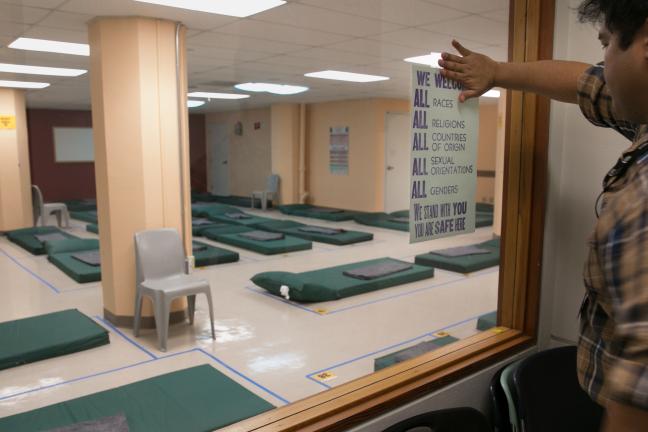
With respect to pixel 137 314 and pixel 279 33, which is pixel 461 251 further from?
pixel 137 314

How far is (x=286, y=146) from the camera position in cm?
1181

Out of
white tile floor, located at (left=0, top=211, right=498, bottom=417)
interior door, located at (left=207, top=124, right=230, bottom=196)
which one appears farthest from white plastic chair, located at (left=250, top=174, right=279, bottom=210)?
white tile floor, located at (left=0, top=211, right=498, bottom=417)

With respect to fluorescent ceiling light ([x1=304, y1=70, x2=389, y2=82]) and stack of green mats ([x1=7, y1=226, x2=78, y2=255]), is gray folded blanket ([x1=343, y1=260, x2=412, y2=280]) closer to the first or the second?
fluorescent ceiling light ([x1=304, y1=70, x2=389, y2=82])

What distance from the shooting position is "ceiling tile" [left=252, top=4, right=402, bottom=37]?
4.20m

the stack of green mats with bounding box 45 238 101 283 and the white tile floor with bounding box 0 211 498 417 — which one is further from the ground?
the stack of green mats with bounding box 45 238 101 283

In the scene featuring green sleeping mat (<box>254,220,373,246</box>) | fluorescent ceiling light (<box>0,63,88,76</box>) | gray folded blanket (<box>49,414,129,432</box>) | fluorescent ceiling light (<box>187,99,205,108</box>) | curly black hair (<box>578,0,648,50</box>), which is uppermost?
fluorescent ceiling light (<box>0,63,88,76</box>)

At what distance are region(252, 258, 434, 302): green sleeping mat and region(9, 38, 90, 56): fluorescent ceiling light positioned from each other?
2908 millimetres

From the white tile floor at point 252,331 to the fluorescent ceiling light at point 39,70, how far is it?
1.78m

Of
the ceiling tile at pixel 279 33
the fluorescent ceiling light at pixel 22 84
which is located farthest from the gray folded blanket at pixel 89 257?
the ceiling tile at pixel 279 33

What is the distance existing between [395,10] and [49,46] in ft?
10.9

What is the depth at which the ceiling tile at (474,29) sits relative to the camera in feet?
14.7

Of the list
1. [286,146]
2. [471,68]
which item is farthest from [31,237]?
[471,68]

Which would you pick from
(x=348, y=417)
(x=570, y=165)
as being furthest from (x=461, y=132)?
(x=348, y=417)

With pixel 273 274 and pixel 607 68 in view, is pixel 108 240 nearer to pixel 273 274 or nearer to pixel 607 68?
pixel 273 274
